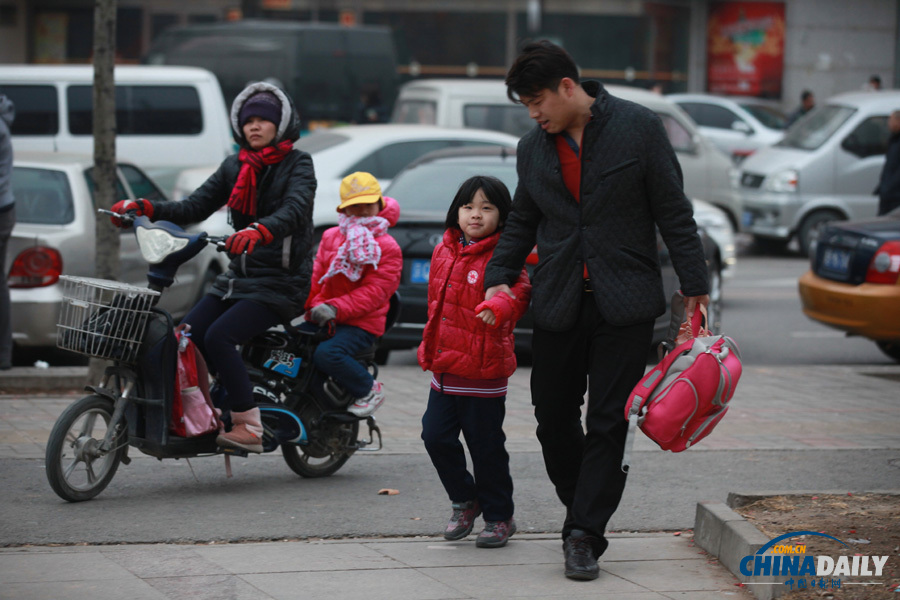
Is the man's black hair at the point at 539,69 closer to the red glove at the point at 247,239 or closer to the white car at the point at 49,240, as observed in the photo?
the red glove at the point at 247,239

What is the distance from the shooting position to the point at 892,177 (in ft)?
41.4

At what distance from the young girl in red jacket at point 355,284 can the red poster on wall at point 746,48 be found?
1014 inches

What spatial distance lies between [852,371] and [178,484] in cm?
577

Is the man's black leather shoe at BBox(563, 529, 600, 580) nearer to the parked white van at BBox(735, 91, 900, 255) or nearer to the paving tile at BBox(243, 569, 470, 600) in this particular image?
the paving tile at BBox(243, 569, 470, 600)

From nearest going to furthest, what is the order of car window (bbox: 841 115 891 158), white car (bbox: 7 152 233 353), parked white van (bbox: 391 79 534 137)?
white car (bbox: 7 152 233 353)
parked white van (bbox: 391 79 534 137)
car window (bbox: 841 115 891 158)

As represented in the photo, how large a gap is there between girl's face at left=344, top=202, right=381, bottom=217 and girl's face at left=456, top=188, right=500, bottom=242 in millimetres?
1056

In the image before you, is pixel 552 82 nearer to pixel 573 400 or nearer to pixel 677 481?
pixel 573 400

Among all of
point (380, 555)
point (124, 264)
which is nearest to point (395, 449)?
point (380, 555)

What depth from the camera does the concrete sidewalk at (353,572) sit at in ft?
14.5

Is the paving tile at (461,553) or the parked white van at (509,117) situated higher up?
the parked white van at (509,117)

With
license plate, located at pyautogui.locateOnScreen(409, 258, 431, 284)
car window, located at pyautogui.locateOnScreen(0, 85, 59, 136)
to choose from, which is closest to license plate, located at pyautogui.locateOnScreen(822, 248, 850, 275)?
license plate, located at pyautogui.locateOnScreen(409, 258, 431, 284)

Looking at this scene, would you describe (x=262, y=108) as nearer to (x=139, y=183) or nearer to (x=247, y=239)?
(x=247, y=239)

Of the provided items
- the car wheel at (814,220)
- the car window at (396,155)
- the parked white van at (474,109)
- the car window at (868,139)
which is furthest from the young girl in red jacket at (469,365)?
the car window at (868,139)

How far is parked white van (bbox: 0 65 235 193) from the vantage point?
13.8 m
